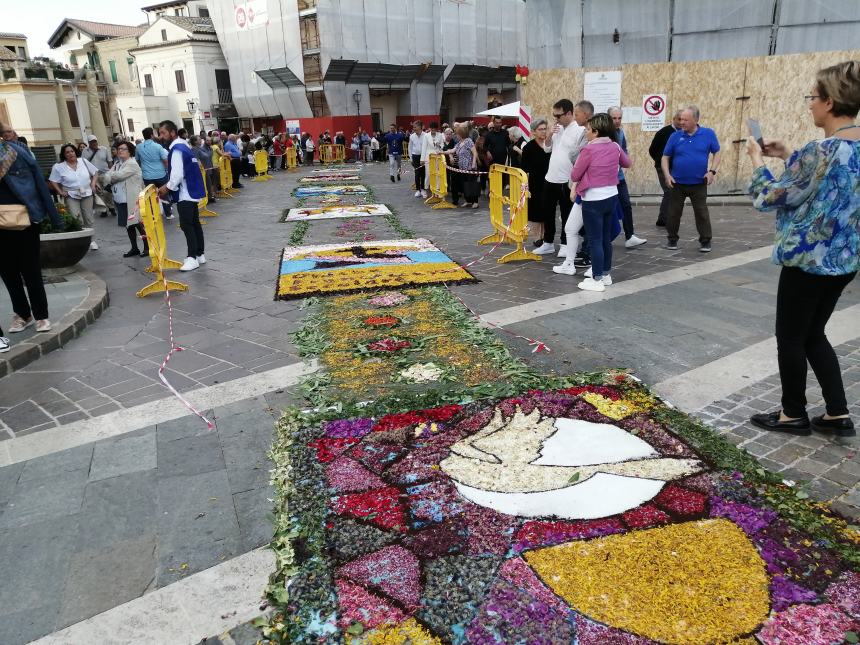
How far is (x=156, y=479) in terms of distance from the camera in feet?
10.5

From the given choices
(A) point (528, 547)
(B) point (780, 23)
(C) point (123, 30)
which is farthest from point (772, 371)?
(C) point (123, 30)

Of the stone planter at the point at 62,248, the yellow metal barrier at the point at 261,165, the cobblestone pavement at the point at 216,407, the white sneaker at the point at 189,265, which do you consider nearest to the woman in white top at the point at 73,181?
the cobblestone pavement at the point at 216,407

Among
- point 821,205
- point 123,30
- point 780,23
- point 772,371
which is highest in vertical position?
point 123,30

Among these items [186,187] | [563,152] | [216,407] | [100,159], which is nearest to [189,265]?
[186,187]

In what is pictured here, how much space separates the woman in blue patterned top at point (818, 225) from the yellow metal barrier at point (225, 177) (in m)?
15.5

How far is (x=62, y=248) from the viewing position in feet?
24.3

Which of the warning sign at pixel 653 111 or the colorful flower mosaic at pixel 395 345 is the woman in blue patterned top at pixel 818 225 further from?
the warning sign at pixel 653 111

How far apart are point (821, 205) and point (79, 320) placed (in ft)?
18.6

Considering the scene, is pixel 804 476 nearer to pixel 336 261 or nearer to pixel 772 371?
pixel 772 371

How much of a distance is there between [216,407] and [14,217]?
2387 mm

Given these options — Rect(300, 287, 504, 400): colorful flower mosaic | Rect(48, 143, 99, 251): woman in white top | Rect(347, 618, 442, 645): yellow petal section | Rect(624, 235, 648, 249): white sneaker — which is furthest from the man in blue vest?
Rect(347, 618, 442, 645): yellow petal section

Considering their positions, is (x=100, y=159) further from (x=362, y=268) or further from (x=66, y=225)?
(x=362, y=268)

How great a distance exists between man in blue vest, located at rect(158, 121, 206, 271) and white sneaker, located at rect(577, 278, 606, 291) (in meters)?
4.64

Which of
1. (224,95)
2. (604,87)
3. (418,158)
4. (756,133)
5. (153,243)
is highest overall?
(224,95)
